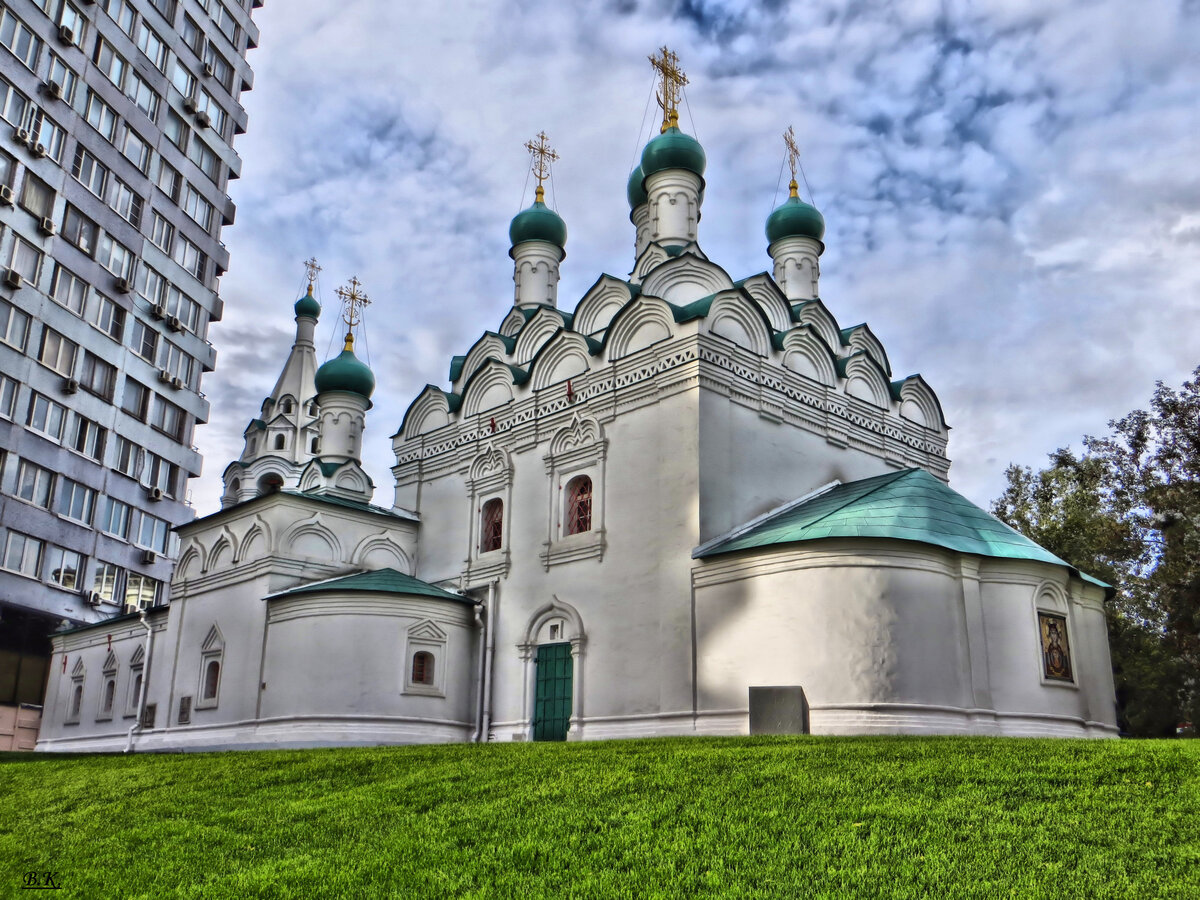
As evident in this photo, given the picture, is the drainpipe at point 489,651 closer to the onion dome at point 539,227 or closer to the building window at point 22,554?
the onion dome at point 539,227

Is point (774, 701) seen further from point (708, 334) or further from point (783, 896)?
point (783, 896)

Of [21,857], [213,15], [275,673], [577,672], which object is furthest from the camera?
[213,15]

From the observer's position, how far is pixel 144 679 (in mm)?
18641

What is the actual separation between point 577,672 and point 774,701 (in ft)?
10.8

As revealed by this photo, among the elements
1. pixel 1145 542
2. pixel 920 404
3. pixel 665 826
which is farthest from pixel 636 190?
pixel 665 826

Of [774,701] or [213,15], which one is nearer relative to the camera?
[774,701]

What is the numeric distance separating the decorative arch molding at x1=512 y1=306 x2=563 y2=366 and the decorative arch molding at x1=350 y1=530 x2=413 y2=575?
355cm

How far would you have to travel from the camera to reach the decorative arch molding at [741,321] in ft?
48.0

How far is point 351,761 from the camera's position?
378 inches

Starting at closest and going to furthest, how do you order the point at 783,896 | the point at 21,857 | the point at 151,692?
1. the point at 783,896
2. the point at 21,857
3. the point at 151,692

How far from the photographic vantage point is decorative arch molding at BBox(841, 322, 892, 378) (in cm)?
1730

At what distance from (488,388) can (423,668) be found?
464cm

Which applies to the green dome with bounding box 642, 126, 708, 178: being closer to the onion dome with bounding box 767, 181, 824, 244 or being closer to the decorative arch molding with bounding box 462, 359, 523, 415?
the onion dome with bounding box 767, 181, 824, 244

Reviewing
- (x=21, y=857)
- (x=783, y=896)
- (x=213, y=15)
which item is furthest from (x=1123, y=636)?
(x=213, y=15)
